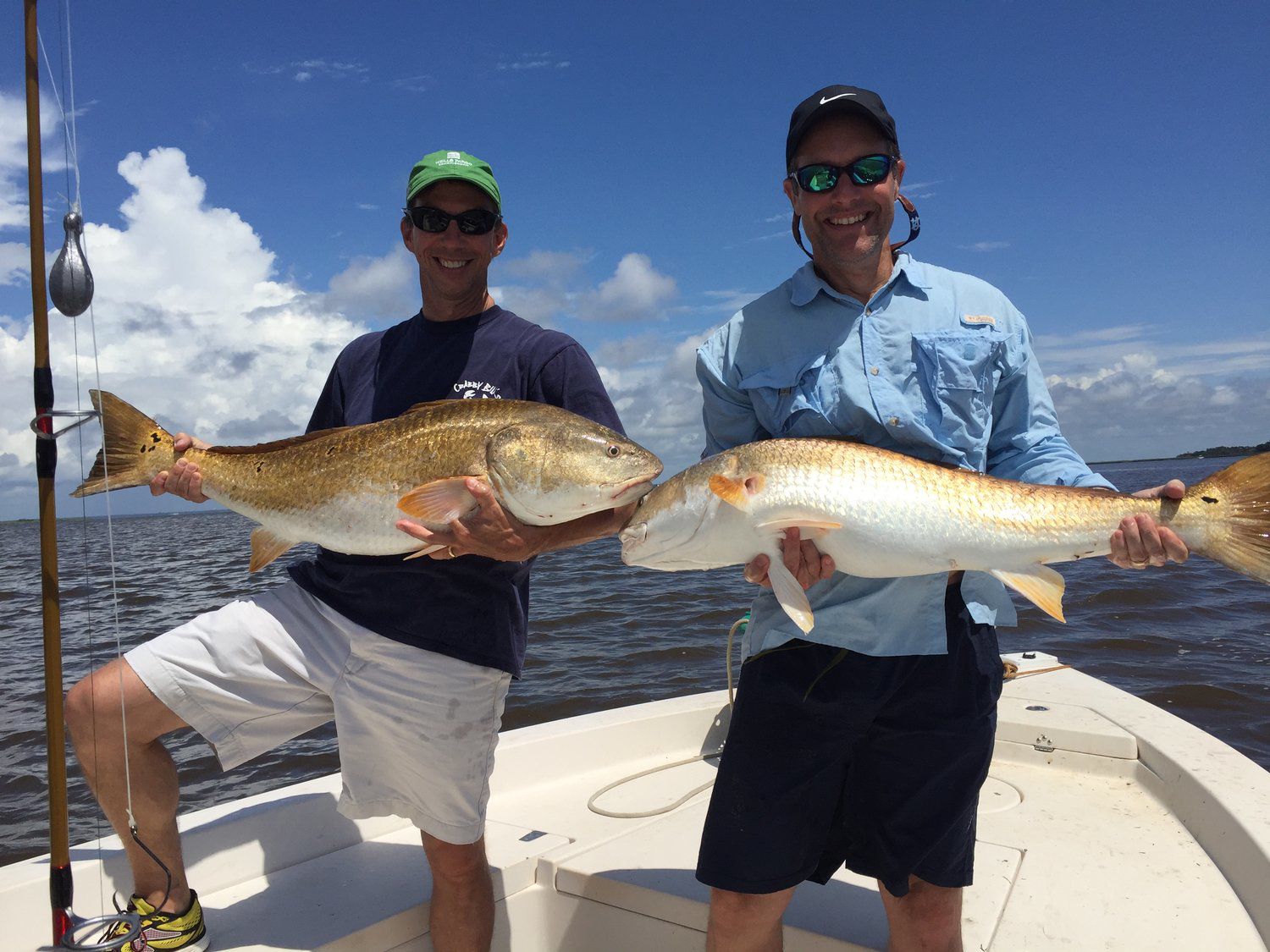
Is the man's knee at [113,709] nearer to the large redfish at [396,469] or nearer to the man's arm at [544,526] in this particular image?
the large redfish at [396,469]

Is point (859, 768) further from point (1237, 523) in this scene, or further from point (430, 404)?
point (430, 404)

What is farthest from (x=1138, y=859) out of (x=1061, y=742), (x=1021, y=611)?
(x=1021, y=611)

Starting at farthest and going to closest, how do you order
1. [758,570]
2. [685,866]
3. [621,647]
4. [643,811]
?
[621,647] → [643,811] → [685,866] → [758,570]

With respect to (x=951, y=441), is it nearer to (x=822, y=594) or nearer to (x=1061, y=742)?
(x=822, y=594)

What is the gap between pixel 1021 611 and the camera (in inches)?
570

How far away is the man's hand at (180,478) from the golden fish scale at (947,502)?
7.42 ft

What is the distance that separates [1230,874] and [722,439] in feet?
9.02

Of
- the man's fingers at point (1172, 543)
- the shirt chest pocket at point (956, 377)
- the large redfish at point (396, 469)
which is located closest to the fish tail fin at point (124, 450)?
the large redfish at point (396, 469)

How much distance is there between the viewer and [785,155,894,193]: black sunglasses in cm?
278

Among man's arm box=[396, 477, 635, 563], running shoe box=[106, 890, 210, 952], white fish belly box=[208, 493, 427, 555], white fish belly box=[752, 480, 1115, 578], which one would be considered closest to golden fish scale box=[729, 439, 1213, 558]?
white fish belly box=[752, 480, 1115, 578]

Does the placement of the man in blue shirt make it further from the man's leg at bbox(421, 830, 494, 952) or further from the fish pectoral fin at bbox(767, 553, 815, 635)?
the man's leg at bbox(421, 830, 494, 952)

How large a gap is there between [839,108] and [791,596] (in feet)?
5.11

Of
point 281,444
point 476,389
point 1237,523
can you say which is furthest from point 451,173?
point 1237,523

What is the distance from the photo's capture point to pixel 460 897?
130 inches
